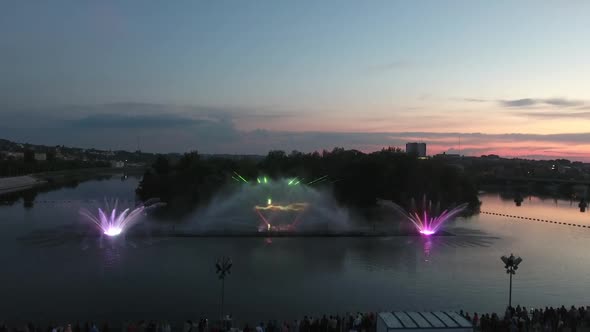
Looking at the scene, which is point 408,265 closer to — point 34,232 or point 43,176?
point 34,232

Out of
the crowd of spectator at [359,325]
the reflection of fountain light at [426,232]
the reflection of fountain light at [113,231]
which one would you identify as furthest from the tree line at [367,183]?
the crowd of spectator at [359,325]

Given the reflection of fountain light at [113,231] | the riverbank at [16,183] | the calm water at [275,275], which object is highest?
the riverbank at [16,183]

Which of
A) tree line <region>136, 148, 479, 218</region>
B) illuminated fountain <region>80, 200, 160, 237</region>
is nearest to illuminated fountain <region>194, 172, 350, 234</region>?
tree line <region>136, 148, 479, 218</region>

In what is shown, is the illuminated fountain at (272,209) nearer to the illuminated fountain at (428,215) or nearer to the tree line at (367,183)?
the tree line at (367,183)

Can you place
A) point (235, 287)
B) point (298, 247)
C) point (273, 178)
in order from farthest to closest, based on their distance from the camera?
point (273, 178), point (298, 247), point (235, 287)

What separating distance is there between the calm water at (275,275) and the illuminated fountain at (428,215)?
4687mm

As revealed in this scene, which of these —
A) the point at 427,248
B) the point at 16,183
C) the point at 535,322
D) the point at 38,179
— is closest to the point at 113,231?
the point at 427,248

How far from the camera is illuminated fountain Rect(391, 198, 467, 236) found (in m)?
49.2

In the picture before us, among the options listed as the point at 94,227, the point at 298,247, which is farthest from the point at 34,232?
the point at 298,247

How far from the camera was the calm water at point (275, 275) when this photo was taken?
23.6 m

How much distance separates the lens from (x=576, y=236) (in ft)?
157

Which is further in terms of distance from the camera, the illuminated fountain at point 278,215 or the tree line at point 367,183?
the tree line at point 367,183

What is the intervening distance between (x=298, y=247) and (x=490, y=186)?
120 metres

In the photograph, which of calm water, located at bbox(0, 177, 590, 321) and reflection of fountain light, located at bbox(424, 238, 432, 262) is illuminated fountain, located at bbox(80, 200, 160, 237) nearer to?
calm water, located at bbox(0, 177, 590, 321)
